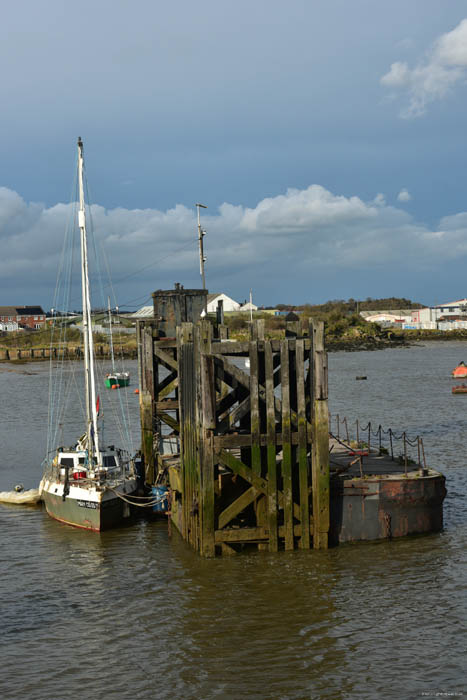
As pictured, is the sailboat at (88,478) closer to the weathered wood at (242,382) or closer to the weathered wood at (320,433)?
the weathered wood at (242,382)

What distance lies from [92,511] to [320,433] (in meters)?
6.95

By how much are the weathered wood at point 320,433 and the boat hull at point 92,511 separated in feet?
19.8

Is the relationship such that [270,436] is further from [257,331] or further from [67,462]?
[67,462]

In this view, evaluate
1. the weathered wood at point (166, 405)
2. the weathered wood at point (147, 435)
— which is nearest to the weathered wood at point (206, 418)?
the weathered wood at point (147, 435)

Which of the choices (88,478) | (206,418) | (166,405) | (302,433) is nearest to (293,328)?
(302,433)

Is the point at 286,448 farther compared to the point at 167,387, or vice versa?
the point at 167,387

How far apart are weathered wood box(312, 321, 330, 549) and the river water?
124cm

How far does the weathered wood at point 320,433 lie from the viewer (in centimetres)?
1678

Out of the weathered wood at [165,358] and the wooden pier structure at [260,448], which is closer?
the wooden pier structure at [260,448]

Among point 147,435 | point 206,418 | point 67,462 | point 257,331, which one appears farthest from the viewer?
point 147,435

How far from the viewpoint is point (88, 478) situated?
21.0 m

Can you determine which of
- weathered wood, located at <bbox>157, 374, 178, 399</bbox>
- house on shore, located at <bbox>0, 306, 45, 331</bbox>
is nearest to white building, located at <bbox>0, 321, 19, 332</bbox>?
house on shore, located at <bbox>0, 306, 45, 331</bbox>

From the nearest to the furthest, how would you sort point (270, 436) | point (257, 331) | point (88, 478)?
point (270, 436)
point (257, 331)
point (88, 478)

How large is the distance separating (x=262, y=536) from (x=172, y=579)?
2206mm
